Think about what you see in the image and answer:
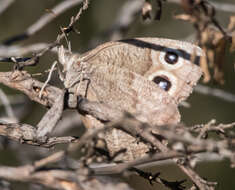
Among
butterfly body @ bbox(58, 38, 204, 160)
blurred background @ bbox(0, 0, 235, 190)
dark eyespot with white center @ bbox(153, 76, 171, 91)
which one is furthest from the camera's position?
blurred background @ bbox(0, 0, 235, 190)

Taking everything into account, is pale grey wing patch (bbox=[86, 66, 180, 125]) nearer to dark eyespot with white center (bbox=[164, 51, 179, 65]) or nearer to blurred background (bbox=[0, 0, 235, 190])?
dark eyespot with white center (bbox=[164, 51, 179, 65])

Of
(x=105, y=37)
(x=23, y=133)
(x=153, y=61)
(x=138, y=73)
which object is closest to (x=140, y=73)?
(x=138, y=73)

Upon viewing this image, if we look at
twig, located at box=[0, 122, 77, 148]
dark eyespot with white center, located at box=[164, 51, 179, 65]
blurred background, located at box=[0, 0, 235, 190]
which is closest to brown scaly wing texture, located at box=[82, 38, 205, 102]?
dark eyespot with white center, located at box=[164, 51, 179, 65]

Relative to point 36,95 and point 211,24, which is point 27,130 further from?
point 211,24

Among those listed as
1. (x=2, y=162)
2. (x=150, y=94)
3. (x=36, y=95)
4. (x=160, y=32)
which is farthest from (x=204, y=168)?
(x=36, y=95)

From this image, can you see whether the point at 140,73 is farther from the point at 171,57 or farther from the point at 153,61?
the point at 171,57

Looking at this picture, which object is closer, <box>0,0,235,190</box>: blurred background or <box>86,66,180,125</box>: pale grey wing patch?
<box>86,66,180,125</box>: pale grey wing patch
